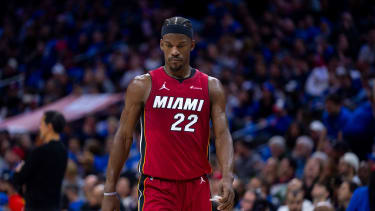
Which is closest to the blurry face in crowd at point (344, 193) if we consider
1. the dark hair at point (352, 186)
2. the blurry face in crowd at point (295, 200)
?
the dark hair at point (352, 186)

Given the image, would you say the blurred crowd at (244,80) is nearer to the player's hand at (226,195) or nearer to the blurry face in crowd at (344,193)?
the blurry face in crowd at (344,193)

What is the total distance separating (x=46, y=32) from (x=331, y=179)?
11631mm

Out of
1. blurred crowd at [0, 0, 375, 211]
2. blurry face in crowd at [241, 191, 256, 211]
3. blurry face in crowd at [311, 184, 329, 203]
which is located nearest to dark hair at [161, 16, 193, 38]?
blurred crowd at [0, 0, 375, 211]

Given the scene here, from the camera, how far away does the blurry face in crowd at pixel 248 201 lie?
780 centimetres

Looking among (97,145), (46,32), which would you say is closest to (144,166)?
(97,145)

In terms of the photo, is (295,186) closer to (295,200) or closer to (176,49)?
(295,200)

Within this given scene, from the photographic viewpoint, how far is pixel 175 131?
16.0 feet

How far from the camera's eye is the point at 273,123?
11609mm

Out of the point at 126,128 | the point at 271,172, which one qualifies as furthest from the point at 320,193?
the point at 126,128

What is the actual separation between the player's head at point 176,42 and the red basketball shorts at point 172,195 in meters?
0.89

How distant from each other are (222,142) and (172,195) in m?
0.56

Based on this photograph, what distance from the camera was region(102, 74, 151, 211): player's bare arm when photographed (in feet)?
16.2

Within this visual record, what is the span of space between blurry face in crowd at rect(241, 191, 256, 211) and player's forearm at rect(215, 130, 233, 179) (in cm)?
303

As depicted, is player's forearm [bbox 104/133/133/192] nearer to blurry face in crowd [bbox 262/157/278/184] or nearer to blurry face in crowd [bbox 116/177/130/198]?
blurry face in crowd [bbox 116/177/130/198]
